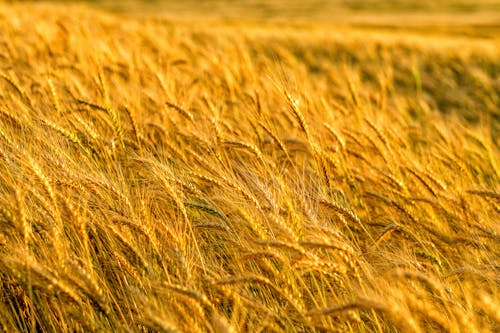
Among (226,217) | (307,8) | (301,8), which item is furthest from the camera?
(301,8)

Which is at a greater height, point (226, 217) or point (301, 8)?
point (301, 8)

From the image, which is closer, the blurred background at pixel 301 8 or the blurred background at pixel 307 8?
the blurred background at pixel 301 8

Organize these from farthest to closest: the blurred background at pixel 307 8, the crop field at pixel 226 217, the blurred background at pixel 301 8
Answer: the blurred background at pixel 307 8, the blurred background at pixel 301 8, the crop field at pixel 226 217

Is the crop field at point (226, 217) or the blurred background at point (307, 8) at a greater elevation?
the blurred background at point (307, 8)

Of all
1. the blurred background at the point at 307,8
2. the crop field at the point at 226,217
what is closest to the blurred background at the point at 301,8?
the blurred background at the point at 307,8

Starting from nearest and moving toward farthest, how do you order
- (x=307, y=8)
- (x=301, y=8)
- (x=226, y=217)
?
(x=226, y=217) → (x=307, y=8) → (x=301, y=8)

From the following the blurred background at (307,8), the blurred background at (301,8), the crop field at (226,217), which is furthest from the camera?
the blurred background at (307,8)

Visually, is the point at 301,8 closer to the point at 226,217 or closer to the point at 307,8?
the point at 307,8

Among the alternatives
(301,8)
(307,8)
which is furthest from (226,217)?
(301,8)

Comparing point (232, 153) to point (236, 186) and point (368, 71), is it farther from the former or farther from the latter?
point (368, 71)

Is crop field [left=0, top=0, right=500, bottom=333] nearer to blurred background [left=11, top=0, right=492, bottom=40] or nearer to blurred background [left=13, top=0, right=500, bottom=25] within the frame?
blurred background [left=11, top=0, right=492, bottom=40]

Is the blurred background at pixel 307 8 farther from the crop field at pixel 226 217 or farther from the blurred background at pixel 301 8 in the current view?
the crop field at pixel 226 217

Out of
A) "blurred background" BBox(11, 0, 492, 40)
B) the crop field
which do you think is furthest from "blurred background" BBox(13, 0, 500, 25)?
the crop field

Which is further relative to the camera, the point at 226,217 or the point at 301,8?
the point at 301,8
